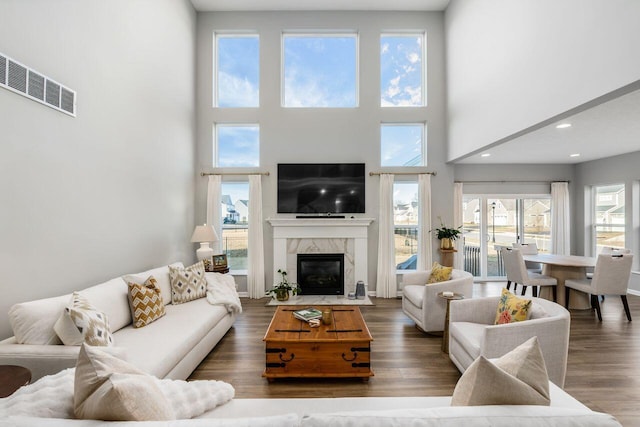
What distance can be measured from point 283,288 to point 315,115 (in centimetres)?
317

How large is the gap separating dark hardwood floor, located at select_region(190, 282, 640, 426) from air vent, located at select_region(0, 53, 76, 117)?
8.65 ft

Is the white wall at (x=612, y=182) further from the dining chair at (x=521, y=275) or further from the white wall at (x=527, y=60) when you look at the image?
the white wall at (x=527, y=60)

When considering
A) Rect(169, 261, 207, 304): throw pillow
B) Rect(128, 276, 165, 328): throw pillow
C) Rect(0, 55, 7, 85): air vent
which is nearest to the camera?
Rect(0, 55, 7, 85): air vent

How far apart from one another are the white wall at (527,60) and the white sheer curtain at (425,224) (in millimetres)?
648

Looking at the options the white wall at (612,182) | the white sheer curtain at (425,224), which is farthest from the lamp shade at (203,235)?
the white wall at (612,182)

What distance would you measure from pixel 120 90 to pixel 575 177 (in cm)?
811

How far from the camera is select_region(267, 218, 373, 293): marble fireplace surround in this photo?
528 cm

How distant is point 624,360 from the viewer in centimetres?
288

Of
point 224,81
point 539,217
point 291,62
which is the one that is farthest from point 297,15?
point 539,217

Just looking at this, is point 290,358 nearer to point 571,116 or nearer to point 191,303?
point 191,303

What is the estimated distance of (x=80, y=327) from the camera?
76.7 inches

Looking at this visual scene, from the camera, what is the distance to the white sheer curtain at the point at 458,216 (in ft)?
18.7

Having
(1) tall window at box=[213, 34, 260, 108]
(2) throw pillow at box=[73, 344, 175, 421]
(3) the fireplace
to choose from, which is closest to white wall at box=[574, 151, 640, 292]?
(3) the fireplace

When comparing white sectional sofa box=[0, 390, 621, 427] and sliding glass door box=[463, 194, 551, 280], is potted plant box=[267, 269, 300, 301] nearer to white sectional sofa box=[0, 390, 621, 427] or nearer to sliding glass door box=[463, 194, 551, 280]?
sliding glass door box=[463, 194, 551, 280]
